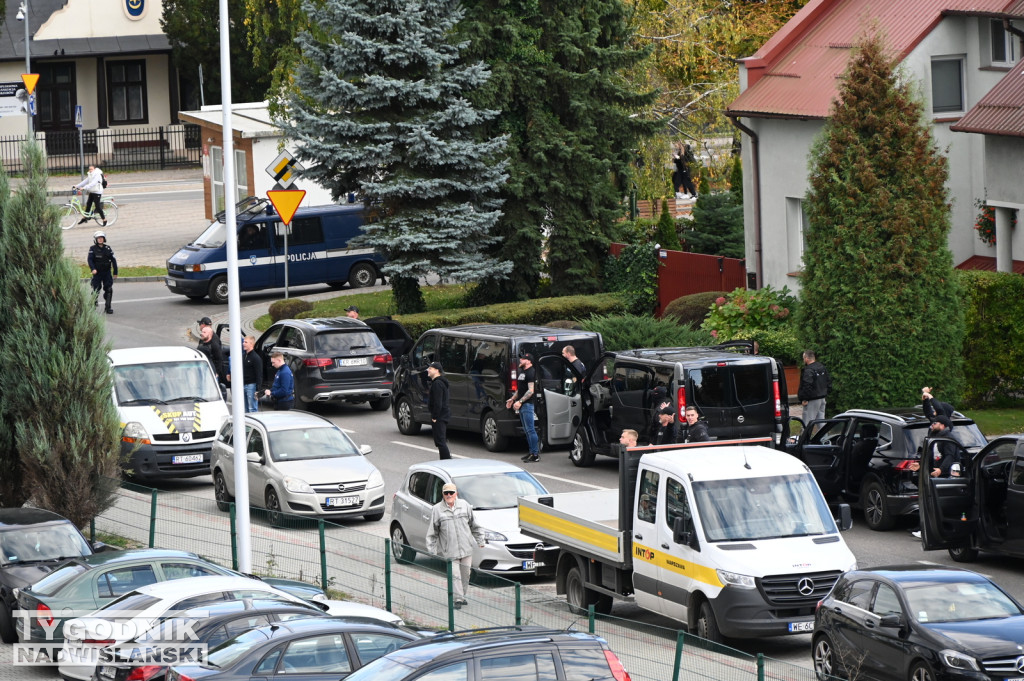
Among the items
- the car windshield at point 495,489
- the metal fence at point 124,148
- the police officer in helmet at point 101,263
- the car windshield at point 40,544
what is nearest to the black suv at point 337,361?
the police officer in helmet at point 101,263

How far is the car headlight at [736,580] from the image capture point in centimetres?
1426

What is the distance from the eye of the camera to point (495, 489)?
18.6m

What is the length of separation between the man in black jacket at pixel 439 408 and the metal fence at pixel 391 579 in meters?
3.65

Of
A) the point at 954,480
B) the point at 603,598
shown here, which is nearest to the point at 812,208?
the point at 954,480

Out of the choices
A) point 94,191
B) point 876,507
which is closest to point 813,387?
point 876,507

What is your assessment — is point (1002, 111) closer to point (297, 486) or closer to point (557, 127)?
point (557, 127)

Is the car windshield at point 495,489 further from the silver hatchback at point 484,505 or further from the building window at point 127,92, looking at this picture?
the building window at point 127,92

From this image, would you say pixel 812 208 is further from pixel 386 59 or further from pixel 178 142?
pixel 178 142

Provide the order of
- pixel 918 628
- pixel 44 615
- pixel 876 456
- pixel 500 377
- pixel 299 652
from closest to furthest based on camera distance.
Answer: pixel 299 652 → pixel 918 628 → pixel 44 615 → pixel 876 456 → pixel 500 377

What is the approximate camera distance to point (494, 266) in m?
33.8

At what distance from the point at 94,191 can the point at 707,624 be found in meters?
37.0

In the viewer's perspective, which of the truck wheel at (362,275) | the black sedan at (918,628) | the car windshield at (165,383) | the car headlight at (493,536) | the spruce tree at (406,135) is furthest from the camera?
the truck wheel at (362,275)

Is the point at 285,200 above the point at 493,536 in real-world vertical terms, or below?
above

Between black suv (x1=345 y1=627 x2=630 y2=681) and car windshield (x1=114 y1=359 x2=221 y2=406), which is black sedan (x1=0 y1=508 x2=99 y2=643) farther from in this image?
black suv (x1=345 y1=627 x2=630 y2=681)
